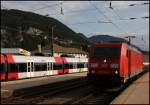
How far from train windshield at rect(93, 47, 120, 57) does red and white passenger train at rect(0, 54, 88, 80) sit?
15463mm

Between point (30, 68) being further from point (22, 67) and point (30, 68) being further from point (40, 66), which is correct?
point (40, 66)

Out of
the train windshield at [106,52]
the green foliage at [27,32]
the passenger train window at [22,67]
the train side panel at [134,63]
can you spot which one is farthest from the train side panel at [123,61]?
the green foliage at [27,32]

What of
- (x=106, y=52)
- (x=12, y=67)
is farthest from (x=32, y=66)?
(x=106, y=52)

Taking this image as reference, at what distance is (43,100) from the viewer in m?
21.5

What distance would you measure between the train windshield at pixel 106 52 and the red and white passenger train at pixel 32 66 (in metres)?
15.5

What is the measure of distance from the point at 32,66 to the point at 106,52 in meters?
21.8

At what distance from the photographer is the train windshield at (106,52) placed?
24397 mm

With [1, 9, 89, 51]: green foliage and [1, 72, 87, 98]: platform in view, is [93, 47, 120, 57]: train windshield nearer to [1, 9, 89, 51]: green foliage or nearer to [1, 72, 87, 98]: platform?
[1, 72, 87, 98]: platform

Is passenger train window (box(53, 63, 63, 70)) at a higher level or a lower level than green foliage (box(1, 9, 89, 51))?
lower

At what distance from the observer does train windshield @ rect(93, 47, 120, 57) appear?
24.4 m

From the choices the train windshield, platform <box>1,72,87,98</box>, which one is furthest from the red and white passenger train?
the train windshield

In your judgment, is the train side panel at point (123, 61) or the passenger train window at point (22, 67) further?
the passenger train window at point (22, 67)

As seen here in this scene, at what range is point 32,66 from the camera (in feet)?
149

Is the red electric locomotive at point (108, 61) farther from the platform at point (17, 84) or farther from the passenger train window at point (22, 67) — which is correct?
the passenger train window at point (22, 67)
